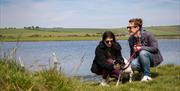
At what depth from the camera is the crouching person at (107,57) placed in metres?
9.59

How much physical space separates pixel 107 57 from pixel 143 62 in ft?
3.49

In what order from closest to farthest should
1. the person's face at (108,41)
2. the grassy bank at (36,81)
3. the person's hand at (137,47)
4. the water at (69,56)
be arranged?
1. the grassy bank at (36,81)
2. the water at (69,56)
3. the person's face at (108,41)
4. the person's hand at (137,47)

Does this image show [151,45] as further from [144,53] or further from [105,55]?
[105,55]

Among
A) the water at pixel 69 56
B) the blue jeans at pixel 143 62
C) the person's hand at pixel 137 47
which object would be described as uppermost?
the person's hand at pixel 137 47

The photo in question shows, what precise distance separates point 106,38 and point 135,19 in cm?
114

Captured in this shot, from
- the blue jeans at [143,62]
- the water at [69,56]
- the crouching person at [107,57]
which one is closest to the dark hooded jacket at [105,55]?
the crouching person at [107,57]

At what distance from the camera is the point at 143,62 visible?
10.1m

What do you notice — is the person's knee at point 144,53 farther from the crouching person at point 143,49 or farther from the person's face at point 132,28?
the person's face at point 132,28

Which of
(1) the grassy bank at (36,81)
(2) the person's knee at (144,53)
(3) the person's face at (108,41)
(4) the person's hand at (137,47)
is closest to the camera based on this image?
(1) the grassy bank at (36,81)

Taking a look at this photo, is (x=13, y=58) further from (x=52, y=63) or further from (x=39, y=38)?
(x=39, y=38)

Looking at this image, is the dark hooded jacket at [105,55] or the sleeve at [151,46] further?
the sleeve at [151,46]

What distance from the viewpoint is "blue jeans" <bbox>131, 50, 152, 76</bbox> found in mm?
10031

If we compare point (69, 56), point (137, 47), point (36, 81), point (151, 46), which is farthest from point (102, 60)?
point (69, 56)

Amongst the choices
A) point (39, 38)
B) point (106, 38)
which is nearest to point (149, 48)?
point (106, 38)
